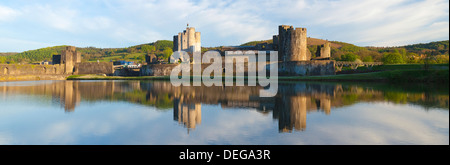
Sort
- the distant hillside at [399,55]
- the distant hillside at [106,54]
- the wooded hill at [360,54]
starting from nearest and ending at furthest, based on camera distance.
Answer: the distant hillside at [399,55]
the wooded hill at [360,54]
the distant hillside at [106,54]

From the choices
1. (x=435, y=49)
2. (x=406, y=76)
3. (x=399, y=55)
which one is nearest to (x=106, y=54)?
(x=399, y=55)

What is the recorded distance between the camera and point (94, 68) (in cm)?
6162

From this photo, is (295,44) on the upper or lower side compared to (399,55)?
upper

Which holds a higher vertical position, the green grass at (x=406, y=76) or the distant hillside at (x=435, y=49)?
the distant hillside at (x=435, y=49)

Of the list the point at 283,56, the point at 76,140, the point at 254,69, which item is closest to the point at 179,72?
the point at 254,69

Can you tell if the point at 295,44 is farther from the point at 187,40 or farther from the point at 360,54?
the point at 187,40

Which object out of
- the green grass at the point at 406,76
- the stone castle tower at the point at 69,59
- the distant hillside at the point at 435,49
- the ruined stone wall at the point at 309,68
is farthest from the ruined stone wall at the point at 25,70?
the distant hillside at the point at 435,49

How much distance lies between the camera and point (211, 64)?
51188 millimetres

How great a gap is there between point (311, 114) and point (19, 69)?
60.8 metres

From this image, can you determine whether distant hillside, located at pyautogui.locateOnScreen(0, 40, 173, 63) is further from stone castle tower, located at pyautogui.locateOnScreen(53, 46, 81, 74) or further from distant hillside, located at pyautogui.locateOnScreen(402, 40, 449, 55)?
distant hillside, located at pyautogui.locateOnScreen(402, 40, 449, 55)

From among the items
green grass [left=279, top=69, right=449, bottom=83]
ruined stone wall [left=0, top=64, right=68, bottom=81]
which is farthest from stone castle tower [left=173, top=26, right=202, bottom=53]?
green grass [left=279, top=69, right=449, bottom=83]

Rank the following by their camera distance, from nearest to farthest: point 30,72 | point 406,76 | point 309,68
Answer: point 406,76
point 309,68
point 30,72

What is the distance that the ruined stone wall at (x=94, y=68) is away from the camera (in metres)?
61.6

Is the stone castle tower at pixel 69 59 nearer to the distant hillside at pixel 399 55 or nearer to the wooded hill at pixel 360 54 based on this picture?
the wooded hill at pixel 360 54
